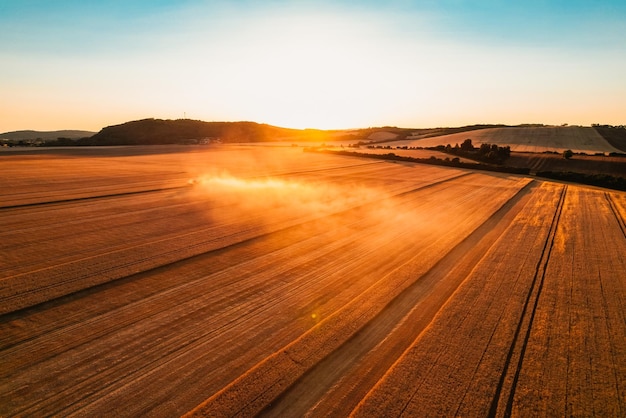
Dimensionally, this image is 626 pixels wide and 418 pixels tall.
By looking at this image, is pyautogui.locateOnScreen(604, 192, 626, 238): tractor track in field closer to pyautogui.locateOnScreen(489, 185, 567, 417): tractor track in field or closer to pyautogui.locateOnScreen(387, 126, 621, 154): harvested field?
pyautogui.locateOnScreen(489, 185, 567, 417): tractor track in field

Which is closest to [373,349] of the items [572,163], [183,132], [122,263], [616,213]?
[122,263]

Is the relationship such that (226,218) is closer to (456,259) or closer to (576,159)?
(456,259)

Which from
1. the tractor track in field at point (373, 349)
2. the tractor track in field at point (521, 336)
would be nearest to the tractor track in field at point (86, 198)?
the tractor track in field at point (373, 349)

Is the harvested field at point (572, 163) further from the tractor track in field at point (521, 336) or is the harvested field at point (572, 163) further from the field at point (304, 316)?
the tractor track in field at point (521, 336)

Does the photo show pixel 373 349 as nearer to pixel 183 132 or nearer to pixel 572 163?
pixel 572 163

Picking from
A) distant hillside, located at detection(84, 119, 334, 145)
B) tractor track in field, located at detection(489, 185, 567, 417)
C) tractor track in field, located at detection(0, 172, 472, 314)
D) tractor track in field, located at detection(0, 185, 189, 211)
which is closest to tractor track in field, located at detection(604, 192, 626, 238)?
tractor track in field, located at detection(489, 185, 567, 417)

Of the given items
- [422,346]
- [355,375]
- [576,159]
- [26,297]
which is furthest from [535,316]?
[576,159]
